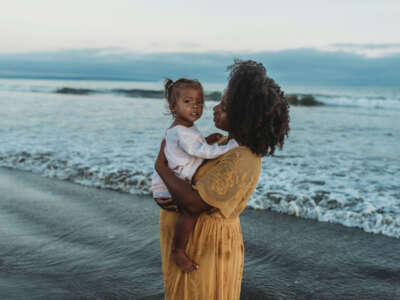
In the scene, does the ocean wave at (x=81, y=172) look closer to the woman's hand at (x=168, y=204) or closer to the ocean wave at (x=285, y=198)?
the ocean wave at (x=285, y=198)

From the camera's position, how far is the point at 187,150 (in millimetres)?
1817

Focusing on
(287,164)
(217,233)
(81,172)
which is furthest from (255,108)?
(287,164)

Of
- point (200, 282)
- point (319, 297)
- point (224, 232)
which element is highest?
point (224, 232)

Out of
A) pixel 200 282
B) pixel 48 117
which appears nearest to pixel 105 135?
pixel 48 117

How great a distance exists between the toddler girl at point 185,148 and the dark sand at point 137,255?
1.54 meters

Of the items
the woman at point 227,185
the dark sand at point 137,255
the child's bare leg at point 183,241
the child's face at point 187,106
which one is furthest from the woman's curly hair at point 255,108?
the dark sand at point 137,255

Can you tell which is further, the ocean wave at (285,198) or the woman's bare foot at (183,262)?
the ocean wave at (285,198)

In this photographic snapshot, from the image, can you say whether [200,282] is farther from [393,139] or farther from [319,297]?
[393,139]

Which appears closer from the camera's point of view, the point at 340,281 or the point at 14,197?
the point at 340,281

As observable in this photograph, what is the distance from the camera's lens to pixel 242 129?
5.57 ft

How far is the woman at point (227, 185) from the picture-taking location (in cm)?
166

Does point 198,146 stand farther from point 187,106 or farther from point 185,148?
point 187,106

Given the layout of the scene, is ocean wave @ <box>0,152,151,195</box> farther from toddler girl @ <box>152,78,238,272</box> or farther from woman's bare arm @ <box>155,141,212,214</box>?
woman's bare arm @ <box>155,141,212,214</box>

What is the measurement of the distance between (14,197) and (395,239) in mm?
5254
